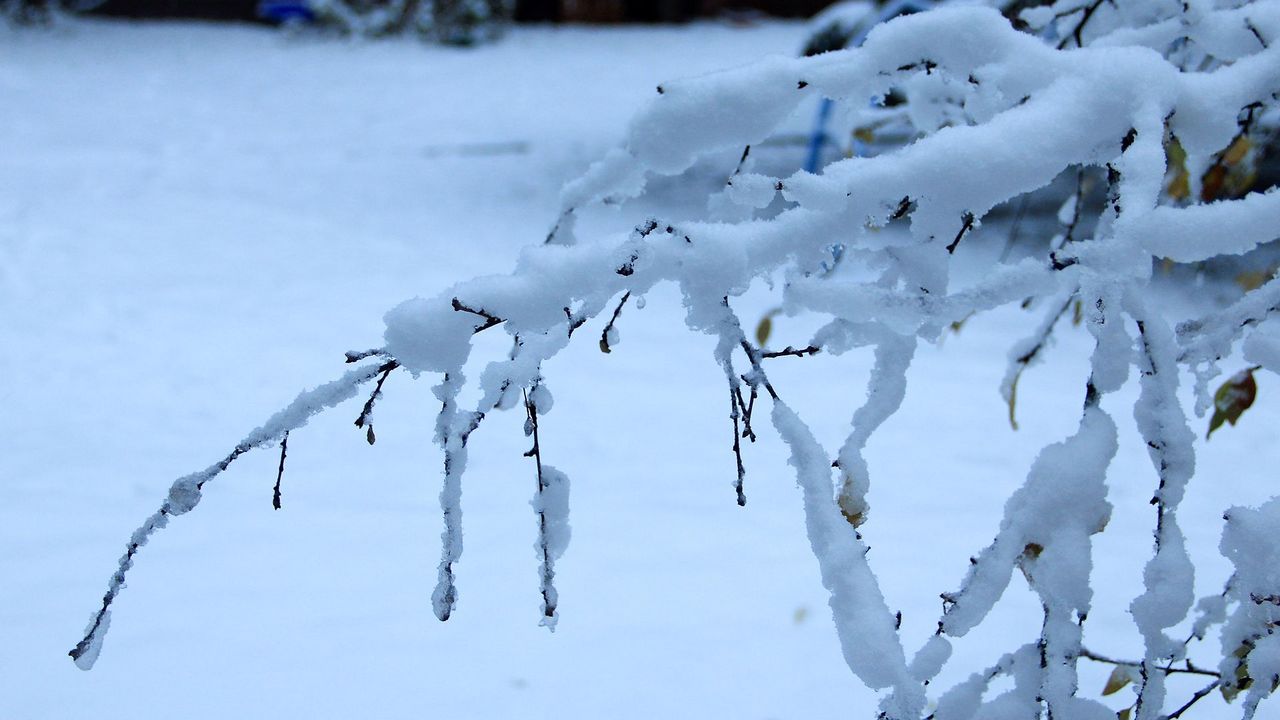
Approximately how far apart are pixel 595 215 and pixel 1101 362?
16.5 ft

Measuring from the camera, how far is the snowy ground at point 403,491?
2.34m

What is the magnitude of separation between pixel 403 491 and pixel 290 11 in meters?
10.7

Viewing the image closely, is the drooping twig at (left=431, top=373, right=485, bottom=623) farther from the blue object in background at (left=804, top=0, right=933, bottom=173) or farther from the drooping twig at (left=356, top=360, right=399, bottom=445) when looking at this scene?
the blue object in background at (left=804, top=0, right=933, bottom=173)

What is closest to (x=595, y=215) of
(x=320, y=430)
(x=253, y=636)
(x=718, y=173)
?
(x=718, y=173)

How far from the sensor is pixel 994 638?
2.51 meters

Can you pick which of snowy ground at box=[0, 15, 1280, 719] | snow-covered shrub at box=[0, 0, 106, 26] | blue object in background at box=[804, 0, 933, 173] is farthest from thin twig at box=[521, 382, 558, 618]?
snow-covered shrub at box=[0, 0, 106, 26]

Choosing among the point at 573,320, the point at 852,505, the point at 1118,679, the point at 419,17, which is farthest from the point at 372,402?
the point at 419,17

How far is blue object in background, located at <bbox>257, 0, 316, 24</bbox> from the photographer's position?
468 inches

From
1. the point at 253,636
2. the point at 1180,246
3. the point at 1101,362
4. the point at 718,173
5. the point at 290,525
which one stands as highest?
the point at 718,173

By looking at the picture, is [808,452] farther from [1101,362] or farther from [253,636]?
[253,636]

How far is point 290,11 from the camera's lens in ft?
39.2

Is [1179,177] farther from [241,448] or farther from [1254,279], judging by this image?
[241,448]

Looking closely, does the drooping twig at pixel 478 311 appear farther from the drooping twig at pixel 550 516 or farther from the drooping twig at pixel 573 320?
the drooping twig at pixel 550 516

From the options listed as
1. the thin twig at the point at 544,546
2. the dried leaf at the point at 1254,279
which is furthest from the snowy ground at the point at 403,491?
the thin twig at the point at 544,546
